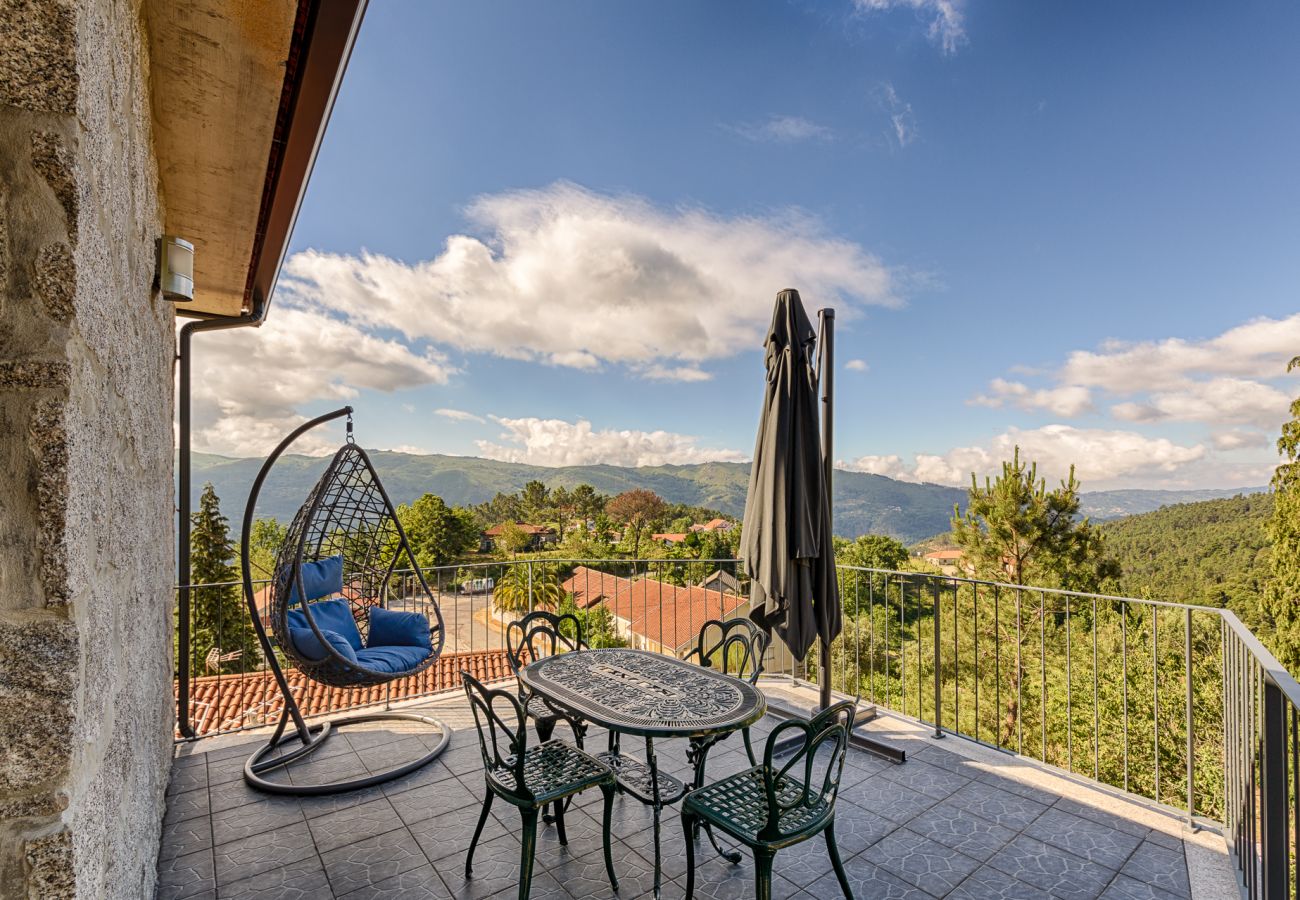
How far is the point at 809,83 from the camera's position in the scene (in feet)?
30.2

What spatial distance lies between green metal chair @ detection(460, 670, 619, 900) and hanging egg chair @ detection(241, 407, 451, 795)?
1.18 metres

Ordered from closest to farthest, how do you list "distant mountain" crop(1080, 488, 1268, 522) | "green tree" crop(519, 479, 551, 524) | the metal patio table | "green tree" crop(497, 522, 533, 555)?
1. the metal patio table
2. "distant mountain" crop(1080, 488, 1268, 522)
3. "green tree" crop(497, 522, 533, 555)
4. "green tree" crop(519, 479, 551, 524)

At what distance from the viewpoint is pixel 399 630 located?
12.8 feet

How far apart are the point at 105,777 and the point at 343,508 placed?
288 centimetres

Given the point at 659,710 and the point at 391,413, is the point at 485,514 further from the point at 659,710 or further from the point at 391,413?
the point at 659,710

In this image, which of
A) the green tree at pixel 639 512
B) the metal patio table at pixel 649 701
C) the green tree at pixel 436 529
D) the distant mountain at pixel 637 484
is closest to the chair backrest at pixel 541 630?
the metal patio table at pixel 649 701

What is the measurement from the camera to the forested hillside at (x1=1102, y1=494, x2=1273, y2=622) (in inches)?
632

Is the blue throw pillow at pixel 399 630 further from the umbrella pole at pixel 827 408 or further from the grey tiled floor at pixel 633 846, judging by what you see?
the umbrella pole at pixel 827 408

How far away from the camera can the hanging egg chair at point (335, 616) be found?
321 centimetres

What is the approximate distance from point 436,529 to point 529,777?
3686cm

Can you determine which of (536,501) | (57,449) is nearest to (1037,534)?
(57,449)

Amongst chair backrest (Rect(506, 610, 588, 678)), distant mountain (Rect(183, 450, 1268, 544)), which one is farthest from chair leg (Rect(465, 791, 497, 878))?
distant mountain (Rect(183, 450, 1268, 544))

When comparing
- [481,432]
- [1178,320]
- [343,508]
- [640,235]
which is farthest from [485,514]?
[343,508]

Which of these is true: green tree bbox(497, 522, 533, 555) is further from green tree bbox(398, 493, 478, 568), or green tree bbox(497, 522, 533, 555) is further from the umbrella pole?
the umbrella pole
